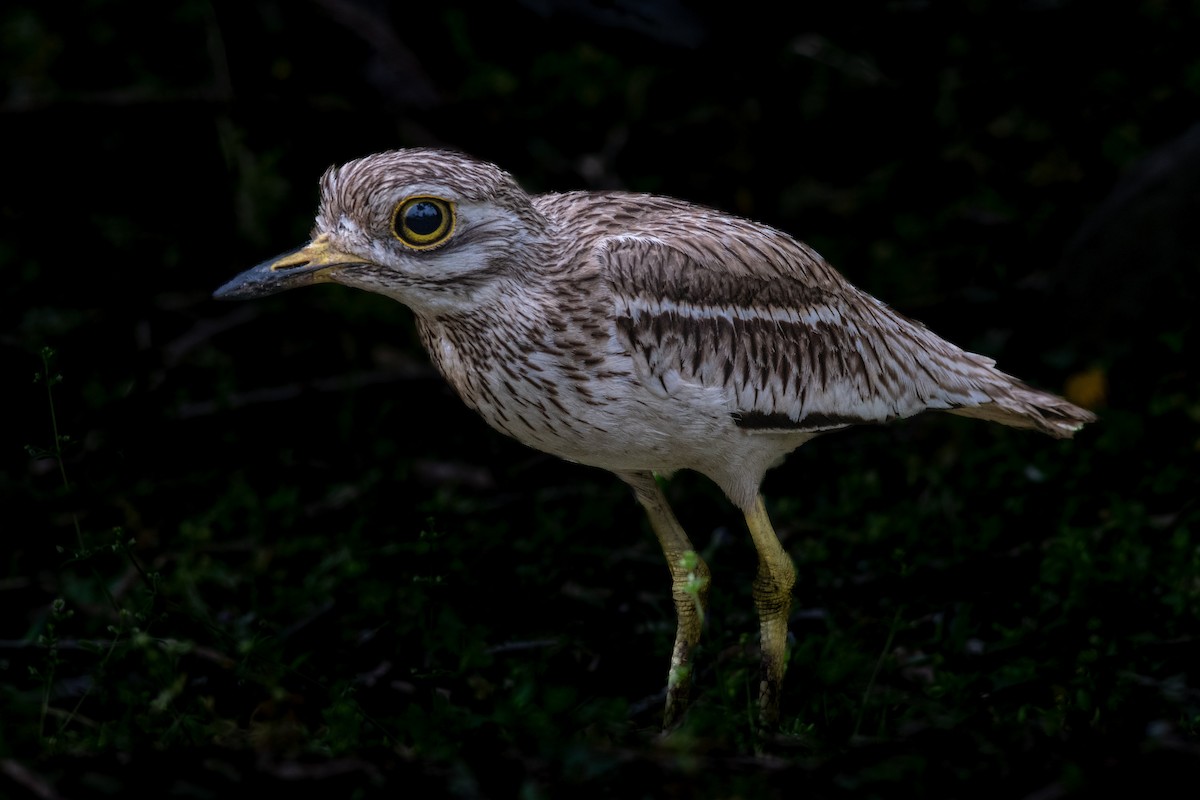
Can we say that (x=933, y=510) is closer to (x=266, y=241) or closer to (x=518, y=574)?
(x=518, y=574)

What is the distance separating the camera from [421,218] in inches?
118

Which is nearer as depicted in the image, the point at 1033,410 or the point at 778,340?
the point at 778,340

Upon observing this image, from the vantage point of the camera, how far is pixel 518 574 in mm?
4203

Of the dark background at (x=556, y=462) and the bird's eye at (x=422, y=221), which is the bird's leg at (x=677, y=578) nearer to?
the dark background at (x=556, y=462)

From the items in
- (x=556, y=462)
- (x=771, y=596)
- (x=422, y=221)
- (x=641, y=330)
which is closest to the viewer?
(x=422, y=221)

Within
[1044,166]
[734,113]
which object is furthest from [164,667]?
[1044,166]

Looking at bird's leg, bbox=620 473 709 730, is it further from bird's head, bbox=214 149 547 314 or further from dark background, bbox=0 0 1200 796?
bird's head, bbox=214 149 547 314

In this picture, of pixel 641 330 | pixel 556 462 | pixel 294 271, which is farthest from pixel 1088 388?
pixel 294 271

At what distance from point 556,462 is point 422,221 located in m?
2.09

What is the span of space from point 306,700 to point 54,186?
3.37m

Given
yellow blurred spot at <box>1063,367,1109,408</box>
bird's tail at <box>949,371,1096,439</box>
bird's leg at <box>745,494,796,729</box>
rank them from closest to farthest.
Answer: bird's leg at <box>745,494,796,729</box>
bird's tail at <box>949,371,1096,439</box>
yellow blurred spot at <box>1063,367,1109,408</box>

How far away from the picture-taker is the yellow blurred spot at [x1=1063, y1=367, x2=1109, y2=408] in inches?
195

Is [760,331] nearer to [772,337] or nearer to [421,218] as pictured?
[772,337]

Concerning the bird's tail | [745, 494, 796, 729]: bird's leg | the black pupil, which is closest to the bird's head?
the black pupil
